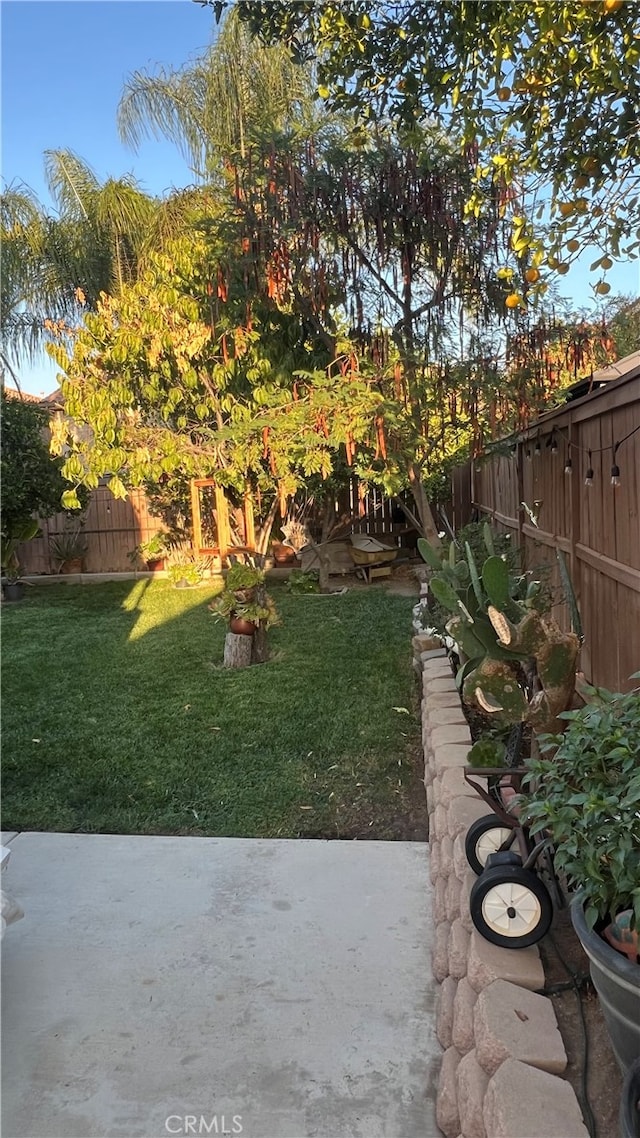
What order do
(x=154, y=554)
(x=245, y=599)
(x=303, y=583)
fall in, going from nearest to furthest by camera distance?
(x=245, y=599) < (x=303, y=583) < (x=154, y=554)

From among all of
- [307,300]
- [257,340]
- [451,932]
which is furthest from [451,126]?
[451,932]

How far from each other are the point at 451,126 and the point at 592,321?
6.74 feet

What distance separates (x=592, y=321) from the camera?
5004 millimetres

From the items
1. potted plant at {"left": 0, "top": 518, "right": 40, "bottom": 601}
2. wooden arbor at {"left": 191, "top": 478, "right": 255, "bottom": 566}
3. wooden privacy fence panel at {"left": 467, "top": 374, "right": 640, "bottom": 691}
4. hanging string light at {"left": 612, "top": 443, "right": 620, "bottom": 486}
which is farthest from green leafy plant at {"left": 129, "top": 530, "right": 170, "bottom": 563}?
hanging string light at {"left": 612, "top": 443, "right": 620, "bottom": 486}

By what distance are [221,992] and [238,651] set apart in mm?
4243

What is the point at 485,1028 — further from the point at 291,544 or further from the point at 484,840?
the point at 291,544

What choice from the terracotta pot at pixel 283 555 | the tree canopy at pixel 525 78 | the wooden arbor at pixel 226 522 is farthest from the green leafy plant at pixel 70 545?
the tree canopy at pixel 525 78

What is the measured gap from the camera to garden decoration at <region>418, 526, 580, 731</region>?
7.94 ft

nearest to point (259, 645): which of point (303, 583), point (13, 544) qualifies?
point (303, 583)

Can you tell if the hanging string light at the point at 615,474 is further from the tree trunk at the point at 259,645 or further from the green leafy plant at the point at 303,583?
the green leafy plant at the point at 303,583

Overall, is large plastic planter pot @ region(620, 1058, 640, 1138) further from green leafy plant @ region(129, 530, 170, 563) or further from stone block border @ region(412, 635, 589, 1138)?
green leafy plant @ region(129, 530, 170, 563)

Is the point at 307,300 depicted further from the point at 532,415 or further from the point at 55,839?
the point at 55,839

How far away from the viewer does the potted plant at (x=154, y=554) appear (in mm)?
12785

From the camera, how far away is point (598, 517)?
3.40m
